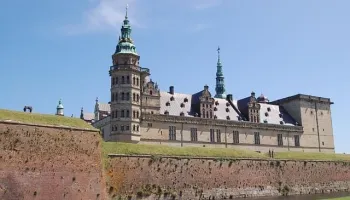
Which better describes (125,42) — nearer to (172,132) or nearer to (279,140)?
(172,132)

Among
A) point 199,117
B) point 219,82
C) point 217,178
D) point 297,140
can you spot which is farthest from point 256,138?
point 219,82

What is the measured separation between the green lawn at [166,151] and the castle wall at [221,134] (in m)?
11.1

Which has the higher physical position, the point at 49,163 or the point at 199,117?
the point at 199,117

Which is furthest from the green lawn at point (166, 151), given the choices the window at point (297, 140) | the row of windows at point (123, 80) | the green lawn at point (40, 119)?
the window at point (297, 140)

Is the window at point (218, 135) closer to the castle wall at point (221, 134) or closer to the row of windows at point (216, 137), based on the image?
the row of windows at point (216, 137)

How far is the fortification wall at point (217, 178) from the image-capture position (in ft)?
119

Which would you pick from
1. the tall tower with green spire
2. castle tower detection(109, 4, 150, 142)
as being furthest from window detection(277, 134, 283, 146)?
the tall tower with green spire

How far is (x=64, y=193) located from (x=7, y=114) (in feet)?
23.6

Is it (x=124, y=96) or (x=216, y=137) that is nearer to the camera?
(x=124, y=96)

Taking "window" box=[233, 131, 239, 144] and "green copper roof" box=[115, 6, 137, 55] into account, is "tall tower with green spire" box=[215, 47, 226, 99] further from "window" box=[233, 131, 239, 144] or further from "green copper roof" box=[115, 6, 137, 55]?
"green copper roof" box=[115, 6, 137, 55]

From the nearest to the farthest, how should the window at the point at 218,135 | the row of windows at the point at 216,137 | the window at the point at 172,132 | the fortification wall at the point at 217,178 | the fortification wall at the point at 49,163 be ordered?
the fortification wall at the point at 49,163 → the fortification wall at the point at 217,178 → the window at the point at 172,132 → the row of windows at the point at 216,137 → the window at the point at 218,135

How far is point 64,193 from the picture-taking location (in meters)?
30.4

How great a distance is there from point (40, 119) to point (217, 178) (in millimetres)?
19231

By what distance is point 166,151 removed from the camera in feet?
138
